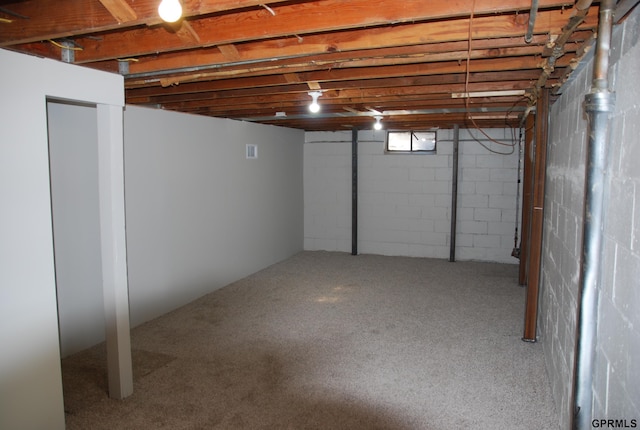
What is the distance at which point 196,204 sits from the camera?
197 inches

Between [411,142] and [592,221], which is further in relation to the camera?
[411,142]

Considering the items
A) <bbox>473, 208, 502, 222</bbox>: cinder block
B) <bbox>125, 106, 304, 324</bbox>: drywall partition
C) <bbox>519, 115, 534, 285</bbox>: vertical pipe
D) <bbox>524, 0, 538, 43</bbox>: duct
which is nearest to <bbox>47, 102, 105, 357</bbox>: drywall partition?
<bbox>125, 106, 304, 324</bbox>: drywall partition

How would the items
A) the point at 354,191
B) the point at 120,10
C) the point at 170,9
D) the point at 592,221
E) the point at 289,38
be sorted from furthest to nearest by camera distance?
the point at 354,191
the point at 289,38
the point at 120,10
the point at 592,221
the point at 170,9

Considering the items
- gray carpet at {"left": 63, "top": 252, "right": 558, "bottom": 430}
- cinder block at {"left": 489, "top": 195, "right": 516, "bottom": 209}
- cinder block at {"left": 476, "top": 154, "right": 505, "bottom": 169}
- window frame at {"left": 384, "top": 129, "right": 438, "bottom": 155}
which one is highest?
window frame at {"left": 384, "top": 129, "right": 438, "bottom": 155}

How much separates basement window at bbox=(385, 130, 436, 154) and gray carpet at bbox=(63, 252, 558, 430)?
2.56m

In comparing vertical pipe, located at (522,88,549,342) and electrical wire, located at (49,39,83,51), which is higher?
electrical wire, located at (49,39,83,51)

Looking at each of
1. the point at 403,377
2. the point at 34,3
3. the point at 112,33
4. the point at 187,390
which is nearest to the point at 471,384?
the point at 403,377

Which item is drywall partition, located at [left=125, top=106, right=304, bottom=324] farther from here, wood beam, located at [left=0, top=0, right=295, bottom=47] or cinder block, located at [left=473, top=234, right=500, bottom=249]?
cinder block, located at [left=473, top=234, right=500, bottom=249]

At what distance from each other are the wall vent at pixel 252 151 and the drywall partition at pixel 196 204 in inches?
2.5

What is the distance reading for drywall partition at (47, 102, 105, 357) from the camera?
11.4ft

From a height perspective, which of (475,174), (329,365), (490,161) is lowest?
(329,365)

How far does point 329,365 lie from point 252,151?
344cm

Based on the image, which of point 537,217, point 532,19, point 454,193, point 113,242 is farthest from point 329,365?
point 454,193

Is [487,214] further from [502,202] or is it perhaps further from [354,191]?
[354,191]
